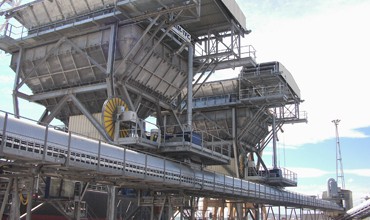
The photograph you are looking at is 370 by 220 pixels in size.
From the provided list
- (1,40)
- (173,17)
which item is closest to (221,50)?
(173,17)

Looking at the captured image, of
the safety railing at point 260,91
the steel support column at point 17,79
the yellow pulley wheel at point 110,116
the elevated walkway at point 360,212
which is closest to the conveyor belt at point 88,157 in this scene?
the yellow pulley wheel at point 110,116

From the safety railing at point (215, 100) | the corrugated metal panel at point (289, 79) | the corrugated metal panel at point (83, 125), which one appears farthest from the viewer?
the safety railing at point (215, 100)

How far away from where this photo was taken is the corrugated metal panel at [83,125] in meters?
27.0

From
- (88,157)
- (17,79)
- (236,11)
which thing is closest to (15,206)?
(88,157)

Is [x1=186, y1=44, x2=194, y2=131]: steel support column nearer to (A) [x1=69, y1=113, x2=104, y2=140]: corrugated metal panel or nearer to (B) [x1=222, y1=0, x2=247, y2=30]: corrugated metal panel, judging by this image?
(B) [x1=222, y1=0, x2=247, y2=30]: corrugated metal panel

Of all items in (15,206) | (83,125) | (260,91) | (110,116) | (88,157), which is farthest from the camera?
(260,91)

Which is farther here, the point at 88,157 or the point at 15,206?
the point at 88,157

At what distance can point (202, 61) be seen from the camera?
105 ft

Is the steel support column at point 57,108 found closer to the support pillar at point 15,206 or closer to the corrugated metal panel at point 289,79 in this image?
the support pillar at point 15,206

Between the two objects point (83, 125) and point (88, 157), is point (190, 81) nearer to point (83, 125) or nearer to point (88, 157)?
point (83, 125)

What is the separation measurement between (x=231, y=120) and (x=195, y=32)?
45.4 ft

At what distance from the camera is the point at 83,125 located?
91.7 feet

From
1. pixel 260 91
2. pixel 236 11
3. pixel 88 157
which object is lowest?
pixel 88 157

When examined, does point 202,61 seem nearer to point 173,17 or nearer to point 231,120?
point 173,17
